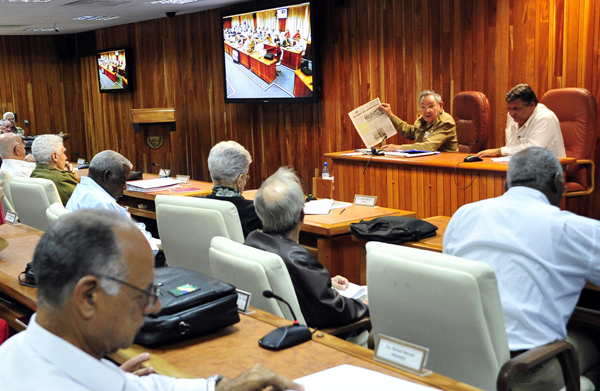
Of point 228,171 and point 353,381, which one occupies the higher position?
point 228,171

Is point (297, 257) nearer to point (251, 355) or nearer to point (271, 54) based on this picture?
point (251, 355)

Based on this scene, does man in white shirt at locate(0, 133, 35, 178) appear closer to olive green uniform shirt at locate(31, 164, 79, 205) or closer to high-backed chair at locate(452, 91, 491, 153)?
olive green uniform shirt at locate(31, 164, 79, 205)

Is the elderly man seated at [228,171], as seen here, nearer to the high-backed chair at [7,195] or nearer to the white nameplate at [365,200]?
the white nameplate at [365,200]

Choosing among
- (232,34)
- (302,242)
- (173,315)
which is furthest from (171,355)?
(232,34)

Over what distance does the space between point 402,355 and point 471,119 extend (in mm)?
4870

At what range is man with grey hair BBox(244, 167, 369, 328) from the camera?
2301mm

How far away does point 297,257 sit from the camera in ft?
7.61

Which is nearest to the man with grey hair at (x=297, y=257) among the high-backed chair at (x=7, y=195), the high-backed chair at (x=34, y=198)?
the high-backed chair at (x=34, y=198)

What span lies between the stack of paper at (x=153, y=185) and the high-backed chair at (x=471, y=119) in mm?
2719

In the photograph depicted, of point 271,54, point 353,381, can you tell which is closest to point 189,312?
point 353,381

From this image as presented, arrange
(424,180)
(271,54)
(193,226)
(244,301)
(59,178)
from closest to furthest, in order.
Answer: (244,301) < (193,226) < (59,178) < (424,180) < (271,54)

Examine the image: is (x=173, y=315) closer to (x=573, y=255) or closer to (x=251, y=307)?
(x=251, y=307)

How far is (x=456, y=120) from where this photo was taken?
6266 mm

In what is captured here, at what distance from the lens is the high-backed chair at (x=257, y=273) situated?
2.06 meters
